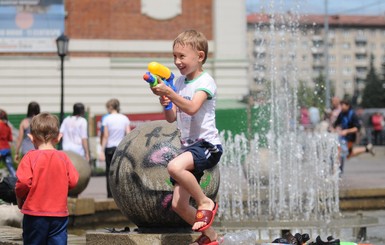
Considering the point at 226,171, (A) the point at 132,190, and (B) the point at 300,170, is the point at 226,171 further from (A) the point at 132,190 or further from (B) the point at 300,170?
(A) the point at 132,190

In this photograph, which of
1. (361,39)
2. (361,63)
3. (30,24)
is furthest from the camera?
(361,63)

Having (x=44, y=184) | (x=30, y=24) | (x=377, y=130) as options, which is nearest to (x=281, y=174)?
Answer: (x=44, y=184)

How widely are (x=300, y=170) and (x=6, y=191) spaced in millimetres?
6063

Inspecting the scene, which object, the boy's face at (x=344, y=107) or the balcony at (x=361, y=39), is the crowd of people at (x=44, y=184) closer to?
the boy's face at (x=344, y=107)

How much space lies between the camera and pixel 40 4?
1496 inches

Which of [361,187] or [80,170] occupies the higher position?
[80,170]

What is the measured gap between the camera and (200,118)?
21.2ft

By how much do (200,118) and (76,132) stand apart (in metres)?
9.23

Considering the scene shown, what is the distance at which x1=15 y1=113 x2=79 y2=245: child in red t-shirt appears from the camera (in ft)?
20.9

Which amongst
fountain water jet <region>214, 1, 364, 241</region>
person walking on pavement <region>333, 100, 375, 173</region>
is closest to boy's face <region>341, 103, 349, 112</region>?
person walking on pavement <region>333, 100, 375, 173</region>

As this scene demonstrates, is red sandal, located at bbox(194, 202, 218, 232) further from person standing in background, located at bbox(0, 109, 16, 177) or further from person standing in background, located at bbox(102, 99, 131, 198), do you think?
person standing in background, located at bbox(0, 109, 16, 177)

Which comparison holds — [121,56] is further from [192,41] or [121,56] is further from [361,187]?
[192,41]

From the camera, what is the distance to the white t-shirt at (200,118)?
646cm

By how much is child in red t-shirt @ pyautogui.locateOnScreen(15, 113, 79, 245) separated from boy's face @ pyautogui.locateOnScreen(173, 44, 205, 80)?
0.91 meters
